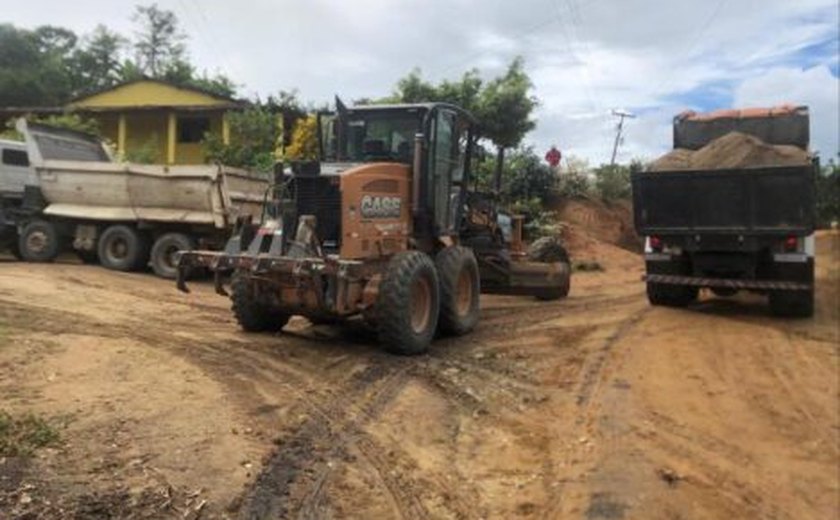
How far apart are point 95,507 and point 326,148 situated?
7.09 m

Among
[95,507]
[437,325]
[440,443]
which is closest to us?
[95,507]

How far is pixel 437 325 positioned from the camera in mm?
10578

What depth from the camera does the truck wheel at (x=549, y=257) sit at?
14203 mm

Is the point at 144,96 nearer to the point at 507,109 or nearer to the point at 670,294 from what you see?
the point at 507,109

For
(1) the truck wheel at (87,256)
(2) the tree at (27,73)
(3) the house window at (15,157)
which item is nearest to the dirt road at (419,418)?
(1) the truck wheel at (87,256)

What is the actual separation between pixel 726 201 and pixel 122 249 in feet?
35.1

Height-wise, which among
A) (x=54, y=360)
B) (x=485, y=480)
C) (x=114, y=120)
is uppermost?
(x=114, y=120)

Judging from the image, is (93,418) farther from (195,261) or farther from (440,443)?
(195,261)

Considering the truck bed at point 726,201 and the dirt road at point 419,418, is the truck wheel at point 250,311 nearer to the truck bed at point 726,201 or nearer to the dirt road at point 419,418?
the dirt road at point 419,418

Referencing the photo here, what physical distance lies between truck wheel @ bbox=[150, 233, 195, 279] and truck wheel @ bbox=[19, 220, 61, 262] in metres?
2.38

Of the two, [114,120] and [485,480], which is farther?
[114,120]

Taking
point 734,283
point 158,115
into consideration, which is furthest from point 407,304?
point 158,115

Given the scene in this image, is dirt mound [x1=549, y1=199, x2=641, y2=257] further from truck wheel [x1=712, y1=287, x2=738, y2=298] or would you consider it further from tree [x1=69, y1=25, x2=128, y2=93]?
tree [x1=69, y1=25, x2=128, y2=93]

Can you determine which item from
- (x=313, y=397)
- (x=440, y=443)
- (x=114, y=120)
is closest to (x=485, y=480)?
(x=440, y=443)
